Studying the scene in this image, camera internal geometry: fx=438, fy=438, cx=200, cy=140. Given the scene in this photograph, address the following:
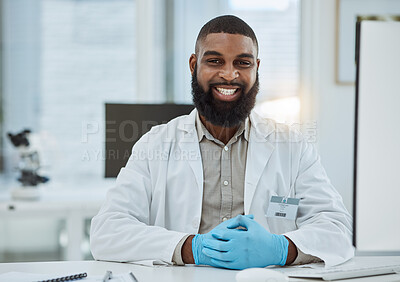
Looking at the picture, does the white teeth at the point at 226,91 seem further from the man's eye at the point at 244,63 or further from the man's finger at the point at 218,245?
the man's finger at the point at 218,245

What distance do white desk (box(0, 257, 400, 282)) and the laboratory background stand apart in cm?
181

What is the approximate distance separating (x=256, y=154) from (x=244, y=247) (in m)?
0.50

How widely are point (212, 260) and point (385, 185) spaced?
1.93 ft

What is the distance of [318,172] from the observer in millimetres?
1539

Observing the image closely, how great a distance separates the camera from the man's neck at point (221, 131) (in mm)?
1649

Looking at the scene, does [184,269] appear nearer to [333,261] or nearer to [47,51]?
[333,261]

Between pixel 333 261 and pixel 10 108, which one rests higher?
pixel 10 108

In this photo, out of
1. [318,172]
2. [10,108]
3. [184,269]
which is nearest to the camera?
[184,269]

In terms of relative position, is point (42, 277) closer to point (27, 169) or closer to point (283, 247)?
point (283, 247)

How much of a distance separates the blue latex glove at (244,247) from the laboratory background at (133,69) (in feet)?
6.12

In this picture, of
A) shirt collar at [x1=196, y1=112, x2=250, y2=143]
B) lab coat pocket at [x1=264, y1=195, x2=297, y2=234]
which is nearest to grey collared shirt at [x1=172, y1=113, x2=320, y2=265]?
shirt collar at [x1=196, y1=112, x2=250, y2=143]

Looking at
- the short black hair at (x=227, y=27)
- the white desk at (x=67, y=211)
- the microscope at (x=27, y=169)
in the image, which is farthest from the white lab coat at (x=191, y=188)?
the microscope at (x=27, y=169)

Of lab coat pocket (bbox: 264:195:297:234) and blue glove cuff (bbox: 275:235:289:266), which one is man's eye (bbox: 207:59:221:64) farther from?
blue glove cuff (bbox: 275:235:289:266)

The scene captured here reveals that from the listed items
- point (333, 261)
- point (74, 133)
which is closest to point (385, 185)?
point (333, 261)
